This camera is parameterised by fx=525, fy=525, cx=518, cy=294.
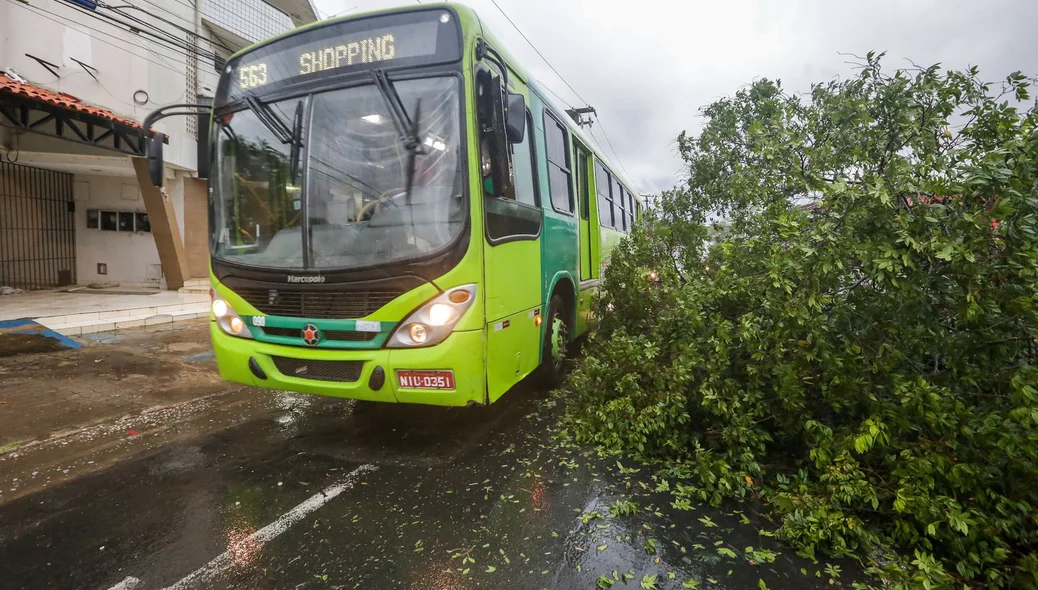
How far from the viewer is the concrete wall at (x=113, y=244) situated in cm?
1379

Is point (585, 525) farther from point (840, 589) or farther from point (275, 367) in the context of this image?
point (275, 367)

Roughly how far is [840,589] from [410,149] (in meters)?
3.53

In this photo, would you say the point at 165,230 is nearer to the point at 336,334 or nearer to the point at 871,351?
the point at 336,334

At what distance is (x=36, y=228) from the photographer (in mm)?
12938

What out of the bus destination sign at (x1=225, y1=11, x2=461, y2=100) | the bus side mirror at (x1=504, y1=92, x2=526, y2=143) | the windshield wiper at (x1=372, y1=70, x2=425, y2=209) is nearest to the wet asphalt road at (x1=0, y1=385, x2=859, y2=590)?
the windshield wiper at (x1=372, y1=70, x2=425, y2=209)

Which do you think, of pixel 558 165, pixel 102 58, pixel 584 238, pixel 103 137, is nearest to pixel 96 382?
pixel 558 165

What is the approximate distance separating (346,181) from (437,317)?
120 centimetres

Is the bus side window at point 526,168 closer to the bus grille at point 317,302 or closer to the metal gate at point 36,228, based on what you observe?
the bus grille at point 317,302

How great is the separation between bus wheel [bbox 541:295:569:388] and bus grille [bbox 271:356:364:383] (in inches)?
80.4

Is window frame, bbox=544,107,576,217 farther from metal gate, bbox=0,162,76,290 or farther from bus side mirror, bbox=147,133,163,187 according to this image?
metal gate, bbox=0,162,76,290

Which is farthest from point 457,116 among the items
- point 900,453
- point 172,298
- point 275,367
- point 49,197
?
point 49,197

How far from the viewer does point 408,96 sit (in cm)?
370

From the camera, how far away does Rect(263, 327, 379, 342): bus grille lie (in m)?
3.65

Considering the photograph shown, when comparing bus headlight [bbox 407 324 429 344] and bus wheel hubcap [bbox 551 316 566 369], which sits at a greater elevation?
bus headlight [bbox 407 324 429 344]
